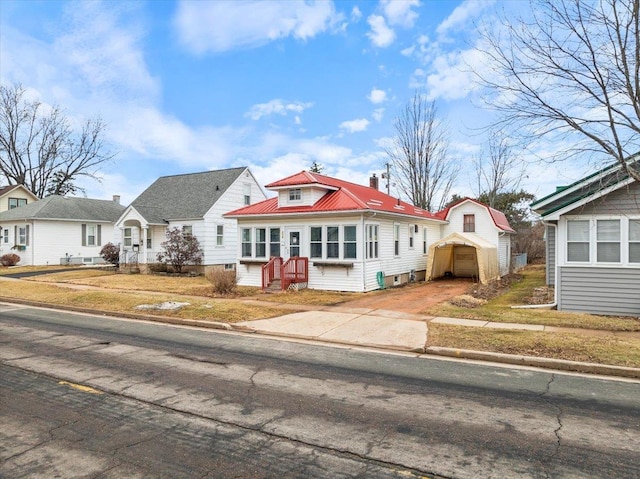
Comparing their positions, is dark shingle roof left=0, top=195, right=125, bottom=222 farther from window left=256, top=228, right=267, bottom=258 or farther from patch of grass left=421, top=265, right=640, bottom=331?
patch of grass left=421, top=265, right=640, bottom=331

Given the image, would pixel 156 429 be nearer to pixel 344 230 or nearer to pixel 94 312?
pixel 94 312

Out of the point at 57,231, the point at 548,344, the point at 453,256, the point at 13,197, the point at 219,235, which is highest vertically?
the point at 13,197

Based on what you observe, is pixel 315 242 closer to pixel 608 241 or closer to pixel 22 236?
pixel 608 241

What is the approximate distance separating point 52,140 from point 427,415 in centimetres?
5324

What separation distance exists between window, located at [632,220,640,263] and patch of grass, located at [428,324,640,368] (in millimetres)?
4617

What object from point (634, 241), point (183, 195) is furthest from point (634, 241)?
point (183, 195)

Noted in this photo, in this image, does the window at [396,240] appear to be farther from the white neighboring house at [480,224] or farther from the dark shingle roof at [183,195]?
the dark shingle roof at [183,195]

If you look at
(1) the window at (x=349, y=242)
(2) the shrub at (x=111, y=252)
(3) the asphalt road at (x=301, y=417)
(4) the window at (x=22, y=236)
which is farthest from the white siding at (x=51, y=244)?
(3) the asphalt road at (x=301, y=417)

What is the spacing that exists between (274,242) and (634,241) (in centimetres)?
1362

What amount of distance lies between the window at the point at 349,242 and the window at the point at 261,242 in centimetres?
416

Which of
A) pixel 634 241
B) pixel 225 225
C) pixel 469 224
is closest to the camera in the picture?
pixel 634 241

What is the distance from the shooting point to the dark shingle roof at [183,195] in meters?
27.7

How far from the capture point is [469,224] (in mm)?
27047

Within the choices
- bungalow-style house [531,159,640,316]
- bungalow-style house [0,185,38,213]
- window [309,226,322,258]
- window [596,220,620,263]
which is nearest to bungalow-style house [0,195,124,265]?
bungalow-style house [0,185,38,213]
